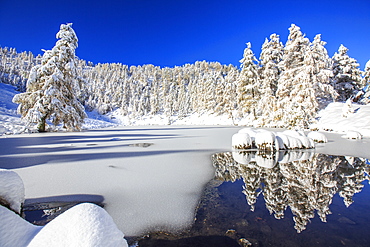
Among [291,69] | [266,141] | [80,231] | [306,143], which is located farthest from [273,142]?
[291,69]

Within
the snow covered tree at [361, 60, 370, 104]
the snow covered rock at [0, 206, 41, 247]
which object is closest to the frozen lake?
the snow covered rock at [0, 206, 41, 247]

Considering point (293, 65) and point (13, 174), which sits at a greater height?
point (293, 65)

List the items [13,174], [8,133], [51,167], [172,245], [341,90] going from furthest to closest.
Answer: [341,90] → [8,133] → [51,167] → [172,245] → [13,174]

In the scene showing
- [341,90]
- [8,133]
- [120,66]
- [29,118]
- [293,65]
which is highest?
[120,66]

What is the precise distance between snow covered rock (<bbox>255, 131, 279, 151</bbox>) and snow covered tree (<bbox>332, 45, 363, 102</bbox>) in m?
26.4

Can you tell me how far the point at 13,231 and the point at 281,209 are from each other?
12.4 feet

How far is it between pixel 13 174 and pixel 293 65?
95.4 ft

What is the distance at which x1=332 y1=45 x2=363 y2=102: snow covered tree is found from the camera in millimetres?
26531

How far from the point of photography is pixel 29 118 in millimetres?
15961

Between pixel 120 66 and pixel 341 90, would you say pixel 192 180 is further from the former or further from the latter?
pixel 120 66

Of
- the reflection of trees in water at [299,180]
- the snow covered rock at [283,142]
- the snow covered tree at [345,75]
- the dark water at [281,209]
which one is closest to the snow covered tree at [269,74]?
the snow covered tree at [345,75]

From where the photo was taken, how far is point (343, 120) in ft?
57.1

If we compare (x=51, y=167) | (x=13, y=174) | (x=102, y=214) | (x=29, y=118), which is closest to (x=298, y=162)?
(x=102, y=214)

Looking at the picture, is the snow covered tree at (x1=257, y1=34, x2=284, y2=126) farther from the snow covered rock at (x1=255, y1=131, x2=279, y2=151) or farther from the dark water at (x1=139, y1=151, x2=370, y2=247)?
the dark water at (x1=139, y1=151, x2=370, y2=247)
